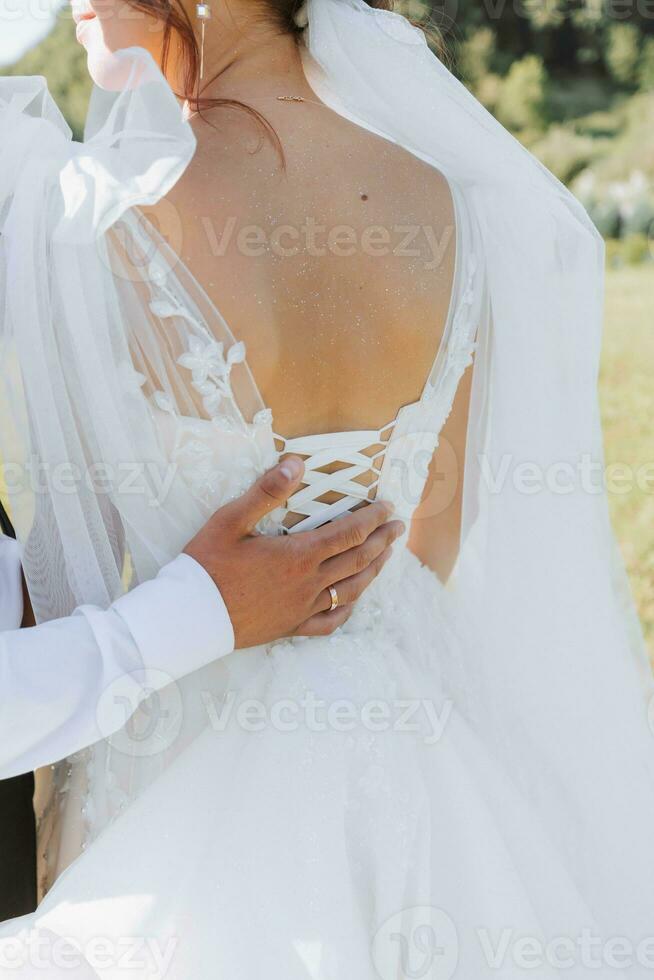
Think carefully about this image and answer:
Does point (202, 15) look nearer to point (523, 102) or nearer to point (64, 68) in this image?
point (64, 68)

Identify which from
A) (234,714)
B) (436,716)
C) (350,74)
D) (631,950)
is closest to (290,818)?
(234,714)

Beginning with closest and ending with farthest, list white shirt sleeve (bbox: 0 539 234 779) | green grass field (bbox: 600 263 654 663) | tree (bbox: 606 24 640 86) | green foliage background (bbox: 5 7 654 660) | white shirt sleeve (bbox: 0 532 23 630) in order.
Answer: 1. white shirt sleeve (bbox: 0 539 234 779)
2. white shirt sleeve (bbox: 0 532 23 630)
3. green grass field (bbox: 600 263 654 663)
4. green foliage background (bbox: 5 7 654 660)
5. tree (bbox: 606 24 640 86)

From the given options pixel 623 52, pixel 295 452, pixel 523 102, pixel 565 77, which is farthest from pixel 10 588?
pixel 565 77

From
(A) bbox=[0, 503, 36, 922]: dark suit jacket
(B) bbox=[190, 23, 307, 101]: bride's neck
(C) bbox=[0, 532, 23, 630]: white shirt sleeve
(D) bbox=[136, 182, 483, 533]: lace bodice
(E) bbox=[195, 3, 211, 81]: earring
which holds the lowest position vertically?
(A) bbox=[0, 503, 36, 922]: dark suit jacket

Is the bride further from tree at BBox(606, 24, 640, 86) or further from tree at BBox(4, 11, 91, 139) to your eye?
tree at BBox(606, 24, 640, 86)

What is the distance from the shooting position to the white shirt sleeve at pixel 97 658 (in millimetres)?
1048

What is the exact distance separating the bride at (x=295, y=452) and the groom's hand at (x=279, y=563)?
0.04 metres

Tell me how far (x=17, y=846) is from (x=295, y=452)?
629 millimetres

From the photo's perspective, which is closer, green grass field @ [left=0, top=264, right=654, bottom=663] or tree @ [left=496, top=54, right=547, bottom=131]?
green grass field @ [left=0, top=264, right=654, bottom=663]

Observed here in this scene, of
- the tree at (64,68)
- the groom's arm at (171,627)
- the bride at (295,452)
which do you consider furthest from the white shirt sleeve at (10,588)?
the tree at (64,68)

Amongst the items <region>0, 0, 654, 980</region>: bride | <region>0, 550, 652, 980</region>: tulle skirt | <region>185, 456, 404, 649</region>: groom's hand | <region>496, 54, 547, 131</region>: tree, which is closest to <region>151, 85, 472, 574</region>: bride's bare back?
<region>0, 0, 654, 980</region>: bride

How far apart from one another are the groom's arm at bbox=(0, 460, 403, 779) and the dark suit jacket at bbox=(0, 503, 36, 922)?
296 mm

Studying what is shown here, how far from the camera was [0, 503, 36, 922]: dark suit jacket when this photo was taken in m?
1.34

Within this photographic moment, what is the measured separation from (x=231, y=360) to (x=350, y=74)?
468mm
